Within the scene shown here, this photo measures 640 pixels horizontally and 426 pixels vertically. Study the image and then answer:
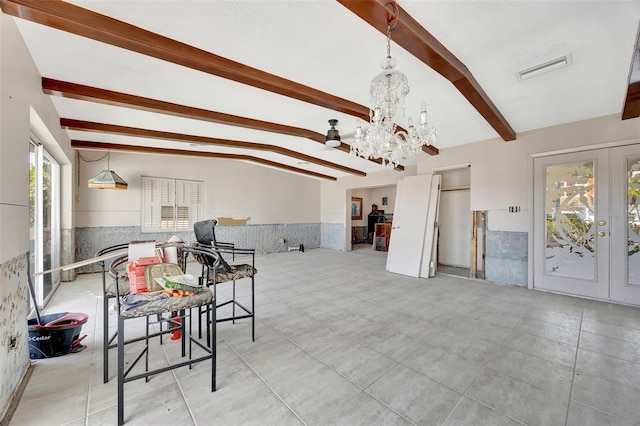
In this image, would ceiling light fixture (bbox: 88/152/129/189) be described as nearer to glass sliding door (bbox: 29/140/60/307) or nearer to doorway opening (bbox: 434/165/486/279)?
glass sliding door (bbox: 29/140/60/307)

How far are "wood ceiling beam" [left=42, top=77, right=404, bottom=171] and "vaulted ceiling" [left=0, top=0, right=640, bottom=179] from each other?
0.05ft

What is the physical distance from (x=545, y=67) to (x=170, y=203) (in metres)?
7.32

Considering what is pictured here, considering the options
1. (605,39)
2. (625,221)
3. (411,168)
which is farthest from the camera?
(411,168)

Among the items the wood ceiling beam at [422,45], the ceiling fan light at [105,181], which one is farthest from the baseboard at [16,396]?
the ceiling fan light at [105,181]

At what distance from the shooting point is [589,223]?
3795mm

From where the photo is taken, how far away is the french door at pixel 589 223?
11.5ft

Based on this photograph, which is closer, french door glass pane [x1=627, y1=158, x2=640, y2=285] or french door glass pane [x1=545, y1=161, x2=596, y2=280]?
french door glass pane [x1=627, y1=158, x2=640, y2=285]

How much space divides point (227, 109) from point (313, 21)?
213 cm

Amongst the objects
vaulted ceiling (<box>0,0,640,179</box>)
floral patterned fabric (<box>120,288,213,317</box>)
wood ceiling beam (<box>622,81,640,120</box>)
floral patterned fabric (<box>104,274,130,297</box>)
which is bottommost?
floral patterned fabric (<box>104,274,130,297</box>)

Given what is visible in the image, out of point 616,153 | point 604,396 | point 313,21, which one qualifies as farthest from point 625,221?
point 313,21

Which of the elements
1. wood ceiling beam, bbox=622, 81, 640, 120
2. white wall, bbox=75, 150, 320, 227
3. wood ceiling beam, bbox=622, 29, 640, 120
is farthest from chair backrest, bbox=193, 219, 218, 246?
wood ceiling beam, bbox=622, 81, 640, 120

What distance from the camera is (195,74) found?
2.90m

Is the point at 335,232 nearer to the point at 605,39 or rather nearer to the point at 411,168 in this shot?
the point at 411,168

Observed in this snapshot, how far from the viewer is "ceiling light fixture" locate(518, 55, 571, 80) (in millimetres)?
2629
